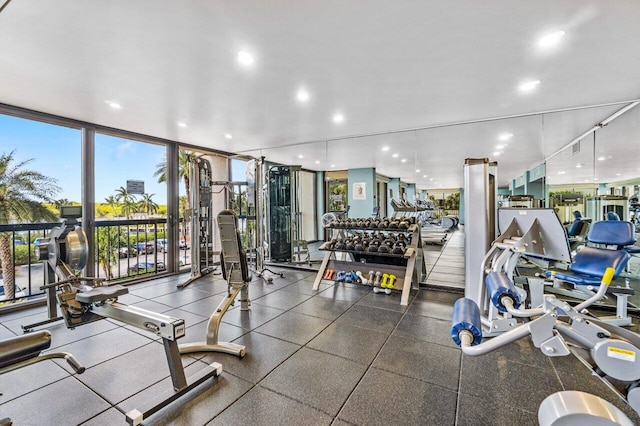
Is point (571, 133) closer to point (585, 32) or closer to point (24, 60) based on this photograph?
point (585, 32)

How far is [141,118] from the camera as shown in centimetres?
405

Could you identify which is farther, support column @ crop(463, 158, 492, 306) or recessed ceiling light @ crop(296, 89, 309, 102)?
recessed ceiling light @ crop(296, 89, 309, 102)

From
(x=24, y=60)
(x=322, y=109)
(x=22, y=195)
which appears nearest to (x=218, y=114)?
(x=322, y=109)

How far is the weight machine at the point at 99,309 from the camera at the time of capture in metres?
1.74

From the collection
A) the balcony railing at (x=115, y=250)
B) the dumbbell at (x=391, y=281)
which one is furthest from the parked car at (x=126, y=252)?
the dumbbell at (x=391, y=281)

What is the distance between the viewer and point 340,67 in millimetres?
2715

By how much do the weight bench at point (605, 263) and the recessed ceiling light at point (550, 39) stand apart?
216 cm

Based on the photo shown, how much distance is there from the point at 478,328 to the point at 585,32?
2.52 m

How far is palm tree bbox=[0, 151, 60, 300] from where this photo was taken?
3.47m

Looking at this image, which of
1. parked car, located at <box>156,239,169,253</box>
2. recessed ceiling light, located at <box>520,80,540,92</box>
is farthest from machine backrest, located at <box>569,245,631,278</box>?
parked car, located at <box>156,239,169,253</box>

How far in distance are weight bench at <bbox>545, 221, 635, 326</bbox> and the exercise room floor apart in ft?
3.22

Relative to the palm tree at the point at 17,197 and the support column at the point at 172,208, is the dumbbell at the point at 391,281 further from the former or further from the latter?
the palm tree at the point at 17,197

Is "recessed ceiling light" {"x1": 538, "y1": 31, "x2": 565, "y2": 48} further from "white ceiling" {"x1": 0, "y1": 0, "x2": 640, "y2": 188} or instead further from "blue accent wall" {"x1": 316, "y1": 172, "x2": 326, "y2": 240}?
"blue accent wall" {"x1": 316, "y1": 172, "x2": 326, "y2": 240}

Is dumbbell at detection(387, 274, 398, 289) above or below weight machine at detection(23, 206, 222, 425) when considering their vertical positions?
below
